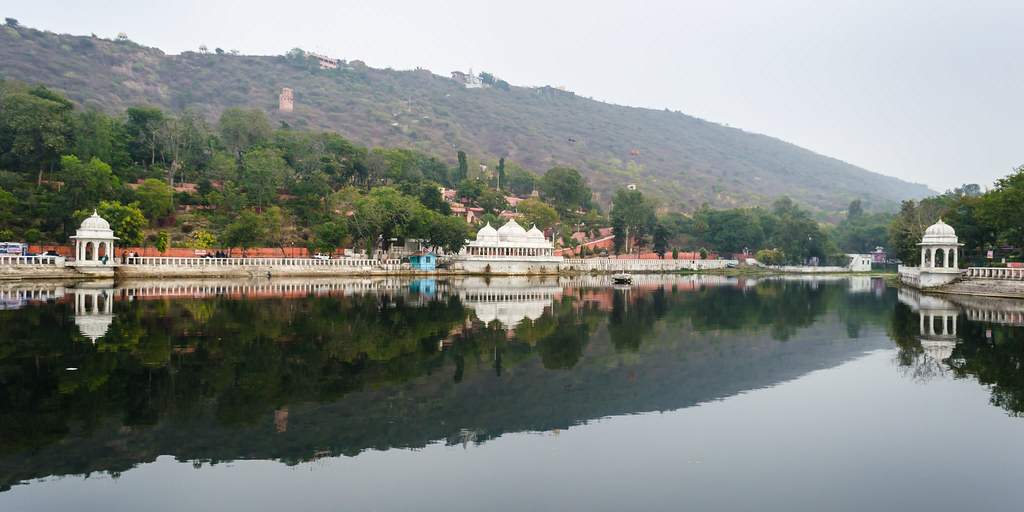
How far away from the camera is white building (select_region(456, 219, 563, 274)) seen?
249 ft

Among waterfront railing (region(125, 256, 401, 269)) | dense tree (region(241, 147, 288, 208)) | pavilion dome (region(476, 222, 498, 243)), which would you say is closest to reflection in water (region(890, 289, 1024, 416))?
pavilion dome (region(476, 222, 498, 243))

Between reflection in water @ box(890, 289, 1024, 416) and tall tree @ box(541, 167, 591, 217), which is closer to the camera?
reflection in water @ box(890, 289, 1024, 416)

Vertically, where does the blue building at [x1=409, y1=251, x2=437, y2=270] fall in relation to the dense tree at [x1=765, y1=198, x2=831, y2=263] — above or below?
below

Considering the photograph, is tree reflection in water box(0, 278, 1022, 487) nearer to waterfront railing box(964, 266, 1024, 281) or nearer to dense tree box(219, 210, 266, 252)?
waterfront railing box(964, 266, 1024, 281)

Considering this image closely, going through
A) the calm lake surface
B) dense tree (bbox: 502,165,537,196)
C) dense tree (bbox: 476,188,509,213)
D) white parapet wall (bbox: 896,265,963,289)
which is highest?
dense tree (bbox: 502,165,537,196)

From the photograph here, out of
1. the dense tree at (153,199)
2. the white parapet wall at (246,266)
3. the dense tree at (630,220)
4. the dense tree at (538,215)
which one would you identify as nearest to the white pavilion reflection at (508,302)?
the white parapet wall at (246,266)

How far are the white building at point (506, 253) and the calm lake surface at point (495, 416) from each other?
46.4 meters

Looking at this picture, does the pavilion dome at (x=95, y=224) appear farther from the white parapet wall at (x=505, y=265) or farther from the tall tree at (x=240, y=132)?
the tall tree at (x=240, y=132)

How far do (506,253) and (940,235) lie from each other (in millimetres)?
40324

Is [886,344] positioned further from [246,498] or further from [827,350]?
[246,498]

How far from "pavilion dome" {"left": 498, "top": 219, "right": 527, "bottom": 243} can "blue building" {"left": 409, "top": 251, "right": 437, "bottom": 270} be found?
7984 mm

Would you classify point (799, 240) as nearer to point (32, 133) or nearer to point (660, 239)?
point (660, 239)

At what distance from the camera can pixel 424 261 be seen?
242 ft

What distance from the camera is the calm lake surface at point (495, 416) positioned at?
10633 mm
